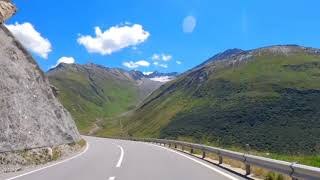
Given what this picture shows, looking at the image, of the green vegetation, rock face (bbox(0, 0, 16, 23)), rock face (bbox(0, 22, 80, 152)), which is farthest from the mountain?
rock face (bbox(0, 0, 16, 23))

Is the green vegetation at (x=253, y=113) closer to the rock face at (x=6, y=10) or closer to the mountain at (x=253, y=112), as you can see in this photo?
the mountain at (x=253, y=112)

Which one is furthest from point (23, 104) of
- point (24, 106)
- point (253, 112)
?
point (253, 112)

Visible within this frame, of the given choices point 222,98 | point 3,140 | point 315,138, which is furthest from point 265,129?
point 3,140

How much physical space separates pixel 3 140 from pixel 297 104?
4761 inches

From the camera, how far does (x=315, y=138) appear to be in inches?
4198

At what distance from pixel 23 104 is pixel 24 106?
182 mm

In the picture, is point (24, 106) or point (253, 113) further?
point (253, 113)

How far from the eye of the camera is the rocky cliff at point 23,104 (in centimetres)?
2752

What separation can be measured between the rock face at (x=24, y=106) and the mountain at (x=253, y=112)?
54942 mm

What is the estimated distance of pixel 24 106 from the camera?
31969 millimetres

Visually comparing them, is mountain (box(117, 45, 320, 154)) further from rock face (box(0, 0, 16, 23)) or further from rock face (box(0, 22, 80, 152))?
rock face (box(0, 0, 16, 23))

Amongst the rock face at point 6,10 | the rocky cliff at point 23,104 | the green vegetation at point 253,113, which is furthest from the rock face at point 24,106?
the green vegetation at point 253,113

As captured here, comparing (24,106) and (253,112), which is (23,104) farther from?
(253,112)

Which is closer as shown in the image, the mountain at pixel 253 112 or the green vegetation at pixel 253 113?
the green vegetation at pixel 253 113
